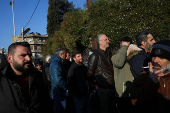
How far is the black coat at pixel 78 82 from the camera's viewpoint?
399 cm

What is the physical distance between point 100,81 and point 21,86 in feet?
5.80

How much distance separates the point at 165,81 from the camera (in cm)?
175

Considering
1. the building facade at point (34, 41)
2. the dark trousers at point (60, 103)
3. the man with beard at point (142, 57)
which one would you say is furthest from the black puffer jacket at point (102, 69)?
the building facade at point (34, 41)

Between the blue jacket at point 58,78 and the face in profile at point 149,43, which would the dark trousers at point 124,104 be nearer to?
the face in profile at point 149,43

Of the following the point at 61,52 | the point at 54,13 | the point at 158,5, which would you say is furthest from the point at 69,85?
the point at 54,13

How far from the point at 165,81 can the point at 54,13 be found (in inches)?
1222

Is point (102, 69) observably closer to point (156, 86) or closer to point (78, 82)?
point (78, 82)

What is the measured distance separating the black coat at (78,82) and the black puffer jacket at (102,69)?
524mm

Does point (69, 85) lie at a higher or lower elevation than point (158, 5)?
lower

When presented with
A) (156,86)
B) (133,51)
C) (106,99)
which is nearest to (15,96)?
(156,86)

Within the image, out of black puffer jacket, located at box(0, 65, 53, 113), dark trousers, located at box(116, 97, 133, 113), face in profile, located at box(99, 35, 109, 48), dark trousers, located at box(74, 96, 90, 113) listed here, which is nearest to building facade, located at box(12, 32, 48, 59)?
dark trousers, located at box(74, 96, 90, 113)

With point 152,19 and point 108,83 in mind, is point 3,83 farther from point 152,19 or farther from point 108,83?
point 152,19

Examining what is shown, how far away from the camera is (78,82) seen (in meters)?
4.03

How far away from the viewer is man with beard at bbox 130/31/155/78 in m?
2.55
